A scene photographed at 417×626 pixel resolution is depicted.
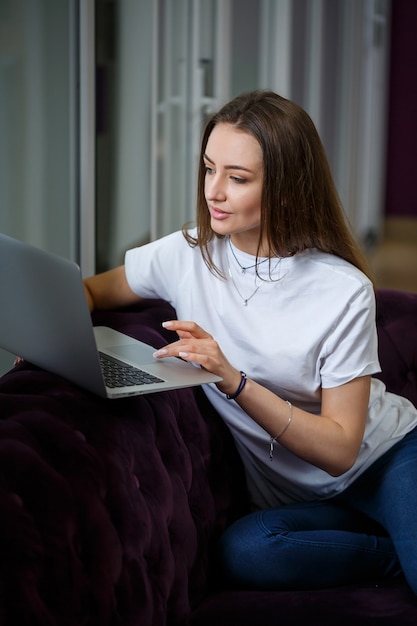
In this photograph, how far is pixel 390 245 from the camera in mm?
9070

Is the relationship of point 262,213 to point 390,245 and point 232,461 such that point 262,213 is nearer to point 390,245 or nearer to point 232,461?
point 232,461

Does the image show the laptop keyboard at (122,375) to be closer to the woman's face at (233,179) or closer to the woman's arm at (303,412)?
the woman's arm at (303,412)

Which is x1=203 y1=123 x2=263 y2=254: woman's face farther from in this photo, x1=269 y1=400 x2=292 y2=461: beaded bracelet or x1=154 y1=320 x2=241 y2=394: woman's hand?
x1=269 y1=400 x2=292 y2=461: beaded bracelet

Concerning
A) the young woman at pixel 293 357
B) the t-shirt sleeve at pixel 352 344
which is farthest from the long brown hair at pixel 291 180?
the t-shirt sleeve at pixel 352 344

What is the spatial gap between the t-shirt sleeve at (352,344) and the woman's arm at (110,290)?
484 mm

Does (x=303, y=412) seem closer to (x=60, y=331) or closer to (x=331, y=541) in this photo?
(x=331, y=541)

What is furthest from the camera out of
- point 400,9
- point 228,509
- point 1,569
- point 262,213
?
point 400,9

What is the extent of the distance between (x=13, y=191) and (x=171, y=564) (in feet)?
3.23

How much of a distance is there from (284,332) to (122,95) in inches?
46.7

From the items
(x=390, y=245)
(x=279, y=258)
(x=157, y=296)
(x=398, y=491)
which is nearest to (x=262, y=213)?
(x=279, y=258)

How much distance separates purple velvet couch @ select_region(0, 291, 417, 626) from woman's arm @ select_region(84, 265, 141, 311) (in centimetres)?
7

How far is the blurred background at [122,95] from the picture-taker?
2.09 metres

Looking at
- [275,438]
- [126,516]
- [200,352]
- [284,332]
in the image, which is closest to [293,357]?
[284,332]

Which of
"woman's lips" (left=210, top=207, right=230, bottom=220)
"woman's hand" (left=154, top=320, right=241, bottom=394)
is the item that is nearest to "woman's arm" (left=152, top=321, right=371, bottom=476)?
"woman's hand" (left=154, top=320, right=241, bottom=394)
